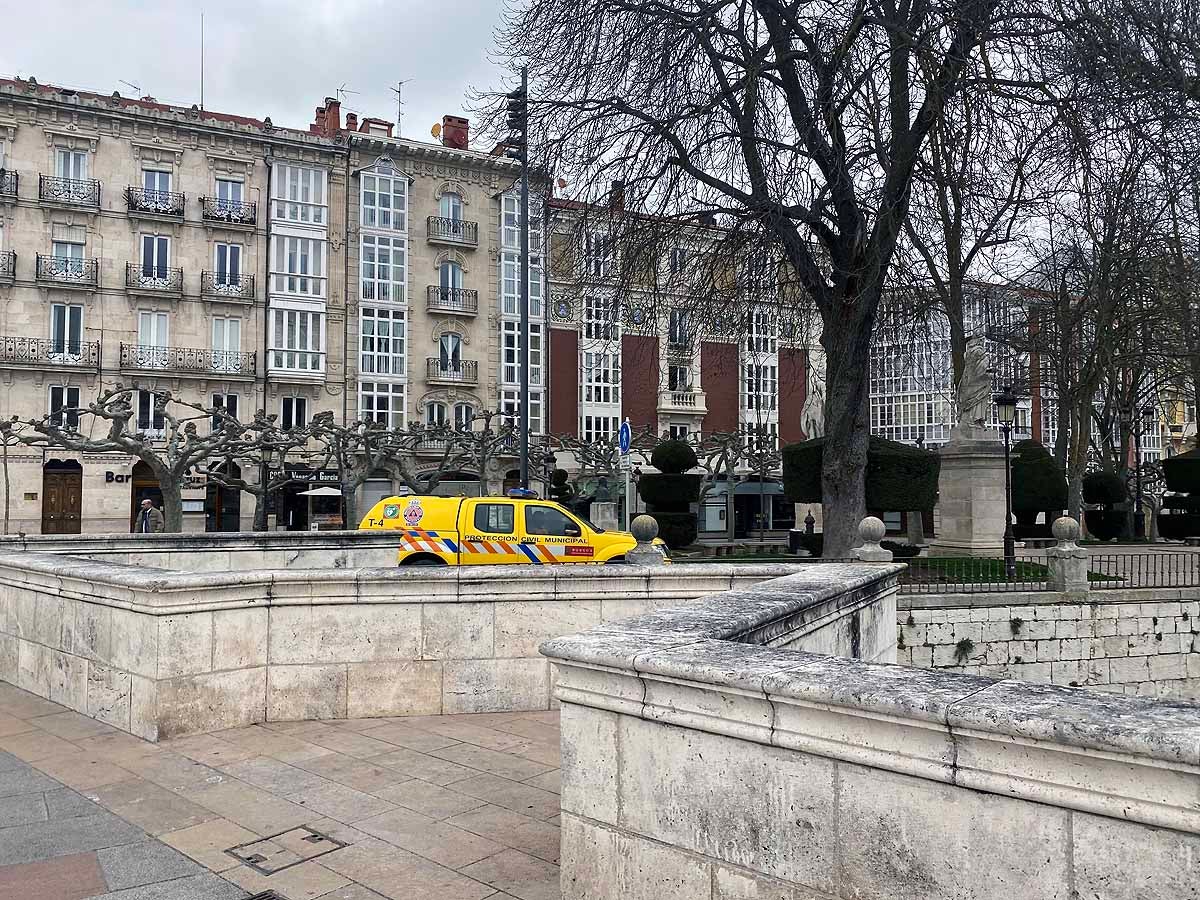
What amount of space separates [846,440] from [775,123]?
216 inches

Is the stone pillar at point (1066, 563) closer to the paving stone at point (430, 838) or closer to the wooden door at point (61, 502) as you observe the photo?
the paving stone at point (430, 838)

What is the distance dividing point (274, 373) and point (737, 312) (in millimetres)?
29360

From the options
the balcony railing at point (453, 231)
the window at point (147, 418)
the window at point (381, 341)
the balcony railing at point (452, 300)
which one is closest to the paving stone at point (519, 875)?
the window at point (147, 418)

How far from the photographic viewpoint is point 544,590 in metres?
7.68

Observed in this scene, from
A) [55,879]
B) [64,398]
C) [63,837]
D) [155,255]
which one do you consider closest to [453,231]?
[155,255]

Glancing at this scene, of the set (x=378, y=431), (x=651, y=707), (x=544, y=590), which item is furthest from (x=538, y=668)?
(x=378, y=431)

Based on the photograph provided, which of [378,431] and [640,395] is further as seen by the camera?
[640,395]

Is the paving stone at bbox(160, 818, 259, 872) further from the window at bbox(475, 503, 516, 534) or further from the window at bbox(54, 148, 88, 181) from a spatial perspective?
the window at bbox(54, 148, 88, 181)

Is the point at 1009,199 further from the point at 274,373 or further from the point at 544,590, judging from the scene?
the point at 274,373

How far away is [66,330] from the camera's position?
3806 centimetres

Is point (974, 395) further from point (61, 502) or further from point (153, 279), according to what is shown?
point (61, 502)

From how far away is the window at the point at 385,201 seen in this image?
43.4m

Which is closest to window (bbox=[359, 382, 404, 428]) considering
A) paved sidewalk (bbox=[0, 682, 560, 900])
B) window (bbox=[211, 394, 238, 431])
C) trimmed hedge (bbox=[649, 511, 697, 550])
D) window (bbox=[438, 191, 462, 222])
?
window (bbox=[211, 394, 238, 431])

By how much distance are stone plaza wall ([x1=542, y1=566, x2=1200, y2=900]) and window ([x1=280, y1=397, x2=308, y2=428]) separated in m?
40.2
